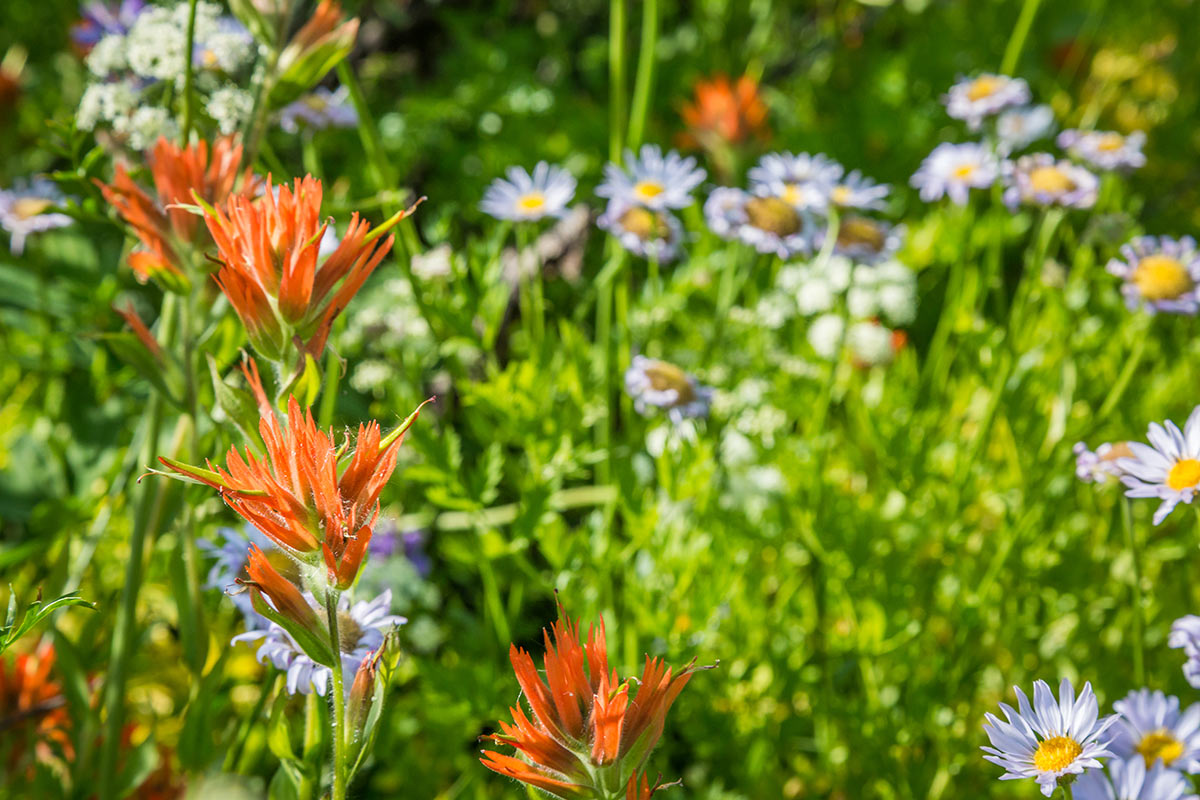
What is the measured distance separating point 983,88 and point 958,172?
0.15 metres

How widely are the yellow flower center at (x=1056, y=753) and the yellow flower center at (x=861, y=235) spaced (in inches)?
40.0


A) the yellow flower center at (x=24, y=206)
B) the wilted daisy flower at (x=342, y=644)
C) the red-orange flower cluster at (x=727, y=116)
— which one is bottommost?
the wilted daisy flower at (x=342, y=644)

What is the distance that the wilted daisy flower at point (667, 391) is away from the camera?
1.43m

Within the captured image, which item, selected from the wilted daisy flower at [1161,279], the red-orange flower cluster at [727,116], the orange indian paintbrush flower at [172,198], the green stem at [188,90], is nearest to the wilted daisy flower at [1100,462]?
the wilted daisy flower at [1161,279]

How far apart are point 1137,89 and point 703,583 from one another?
271 centimetres

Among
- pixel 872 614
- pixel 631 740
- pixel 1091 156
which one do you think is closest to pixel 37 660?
pixel 631 740

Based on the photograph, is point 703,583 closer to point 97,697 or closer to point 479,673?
point 479,673

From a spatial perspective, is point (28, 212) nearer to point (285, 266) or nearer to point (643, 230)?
point (643, 230)

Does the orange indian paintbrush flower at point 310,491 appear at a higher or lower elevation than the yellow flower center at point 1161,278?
lower

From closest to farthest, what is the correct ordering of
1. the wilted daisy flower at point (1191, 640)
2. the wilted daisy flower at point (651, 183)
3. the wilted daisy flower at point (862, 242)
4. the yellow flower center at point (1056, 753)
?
the yellow flower center at point (1056, 753)
the wilted daisy flower at point (1191, 640)
the wilted daisy flower at point (651, 183)
the wilted daisy flower at point (862, 242)

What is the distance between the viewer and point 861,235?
171 cm

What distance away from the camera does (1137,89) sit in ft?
10.8

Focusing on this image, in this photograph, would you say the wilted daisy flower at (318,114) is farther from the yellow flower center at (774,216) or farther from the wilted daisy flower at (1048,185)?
the wilted daisy flower at (1048,185)

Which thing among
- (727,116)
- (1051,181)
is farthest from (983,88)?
(727,116)
